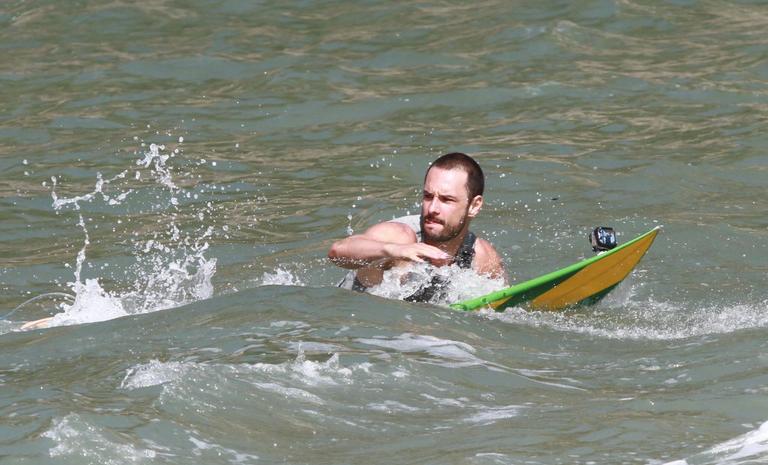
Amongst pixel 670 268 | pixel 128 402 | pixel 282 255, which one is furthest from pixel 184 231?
pixel 128 402

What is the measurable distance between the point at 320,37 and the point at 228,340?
955 cm

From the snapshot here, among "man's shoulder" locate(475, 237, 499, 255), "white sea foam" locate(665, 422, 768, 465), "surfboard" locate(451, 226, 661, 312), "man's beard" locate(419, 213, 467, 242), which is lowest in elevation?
"surfboard" locate(451, 226, 661, 312)

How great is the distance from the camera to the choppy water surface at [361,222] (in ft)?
18.9

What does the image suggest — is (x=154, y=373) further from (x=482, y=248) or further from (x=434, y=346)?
(x=482, y=248)

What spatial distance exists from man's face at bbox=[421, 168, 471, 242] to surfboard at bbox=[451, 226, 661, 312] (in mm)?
444

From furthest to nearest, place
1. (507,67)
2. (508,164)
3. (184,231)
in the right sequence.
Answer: (507,67) → (508,164) → (184,231)

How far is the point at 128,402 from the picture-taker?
19.4 feet

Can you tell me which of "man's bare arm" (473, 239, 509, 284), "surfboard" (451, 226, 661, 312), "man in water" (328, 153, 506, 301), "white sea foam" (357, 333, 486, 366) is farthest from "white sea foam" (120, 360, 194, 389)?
"man's bare arm" (473, 239, 509, 284)

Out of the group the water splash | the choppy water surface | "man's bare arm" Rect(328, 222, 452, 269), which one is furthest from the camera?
the water splash

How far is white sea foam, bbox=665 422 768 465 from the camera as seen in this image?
17.1ft

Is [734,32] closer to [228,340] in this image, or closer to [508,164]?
[508,164]

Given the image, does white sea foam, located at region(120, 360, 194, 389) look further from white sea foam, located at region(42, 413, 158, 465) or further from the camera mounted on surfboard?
the camera mounted on surfboard

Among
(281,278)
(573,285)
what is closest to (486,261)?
(573,285)

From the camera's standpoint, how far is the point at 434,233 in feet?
26.2
